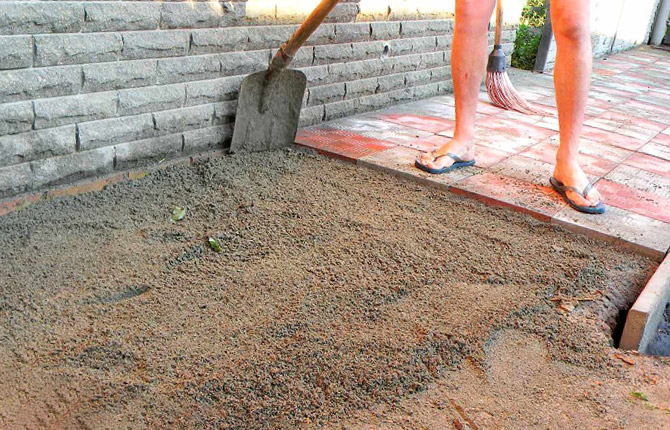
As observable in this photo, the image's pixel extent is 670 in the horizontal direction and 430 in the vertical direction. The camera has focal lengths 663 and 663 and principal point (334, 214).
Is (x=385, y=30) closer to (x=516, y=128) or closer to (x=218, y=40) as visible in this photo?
(x=516, y=128)

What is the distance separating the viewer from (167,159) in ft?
9.32

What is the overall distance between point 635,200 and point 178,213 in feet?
6.20

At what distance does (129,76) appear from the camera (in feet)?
8.43

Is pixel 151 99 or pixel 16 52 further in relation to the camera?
pixel 151 99

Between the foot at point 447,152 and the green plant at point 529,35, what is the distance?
11.7ft

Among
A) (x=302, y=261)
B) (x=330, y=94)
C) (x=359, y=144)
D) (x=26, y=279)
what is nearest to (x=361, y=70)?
(x=330, y=94)

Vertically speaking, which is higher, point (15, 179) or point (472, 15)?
point (472, 15)

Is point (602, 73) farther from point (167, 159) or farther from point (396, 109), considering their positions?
Result: point (167, 159)

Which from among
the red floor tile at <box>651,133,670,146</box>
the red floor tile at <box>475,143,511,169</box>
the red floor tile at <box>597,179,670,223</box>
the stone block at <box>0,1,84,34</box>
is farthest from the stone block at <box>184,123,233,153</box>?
the red floor tile at <box>651,133,670,146</box>

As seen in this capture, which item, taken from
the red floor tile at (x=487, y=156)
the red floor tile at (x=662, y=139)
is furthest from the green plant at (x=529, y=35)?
the red floor tile at (x=487, y=156)

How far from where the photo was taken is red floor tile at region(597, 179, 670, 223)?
8.84 ft

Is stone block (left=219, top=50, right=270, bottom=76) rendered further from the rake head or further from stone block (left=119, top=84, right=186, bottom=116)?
the rake head

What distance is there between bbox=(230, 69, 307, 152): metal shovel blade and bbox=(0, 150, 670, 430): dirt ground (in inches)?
17.2

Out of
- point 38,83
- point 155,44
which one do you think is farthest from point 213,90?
point 38,83
